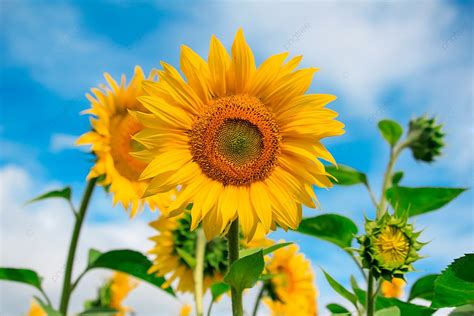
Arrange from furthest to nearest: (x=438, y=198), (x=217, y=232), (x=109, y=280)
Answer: (x=109, y=280)
(x=438, y=198)
(x=217, y=232)

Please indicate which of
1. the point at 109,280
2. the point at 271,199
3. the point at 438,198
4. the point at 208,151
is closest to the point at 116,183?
the point at 208,151

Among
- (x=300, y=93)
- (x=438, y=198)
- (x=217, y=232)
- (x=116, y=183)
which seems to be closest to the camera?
(x=217, y=232)

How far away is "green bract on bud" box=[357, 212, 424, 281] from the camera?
227 cm

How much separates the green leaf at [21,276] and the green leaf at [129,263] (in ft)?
1.07

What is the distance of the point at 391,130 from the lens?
3.61 m

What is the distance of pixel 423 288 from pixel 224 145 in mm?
1188

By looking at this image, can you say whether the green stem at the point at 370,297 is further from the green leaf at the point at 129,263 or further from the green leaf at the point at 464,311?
the green leaf at the point at 129,263

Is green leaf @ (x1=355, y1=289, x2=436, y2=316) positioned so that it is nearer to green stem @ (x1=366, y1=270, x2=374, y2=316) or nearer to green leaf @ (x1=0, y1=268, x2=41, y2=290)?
green stem @ (x1=366, y1=270, x2=374, y2=316)

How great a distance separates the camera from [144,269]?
329 cm

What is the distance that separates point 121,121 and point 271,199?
A: 1414mm

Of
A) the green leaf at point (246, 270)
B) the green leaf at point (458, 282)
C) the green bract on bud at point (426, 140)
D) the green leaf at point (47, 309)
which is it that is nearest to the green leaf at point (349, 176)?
the green bract on bud at point (426, 140)

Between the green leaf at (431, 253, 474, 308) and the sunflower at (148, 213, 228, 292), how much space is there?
161 centimetres

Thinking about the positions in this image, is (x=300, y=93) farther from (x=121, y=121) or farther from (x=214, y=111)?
(x=121, y=121)

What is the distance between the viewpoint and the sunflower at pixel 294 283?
4.64 m
